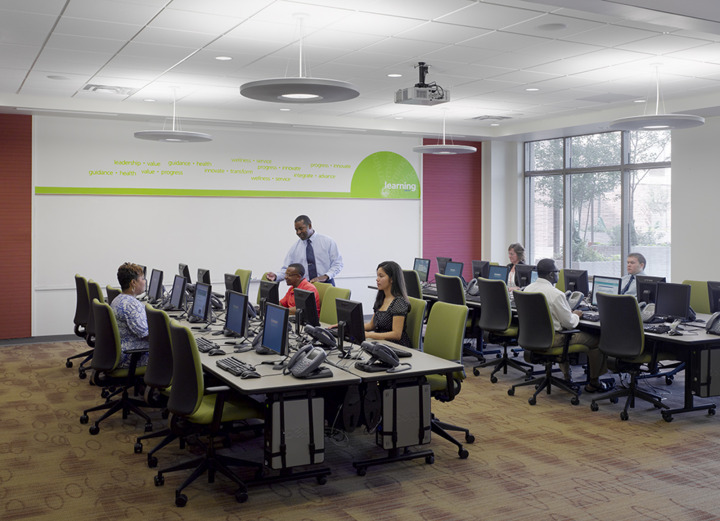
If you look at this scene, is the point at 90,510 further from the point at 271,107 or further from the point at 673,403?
the point at 271,107

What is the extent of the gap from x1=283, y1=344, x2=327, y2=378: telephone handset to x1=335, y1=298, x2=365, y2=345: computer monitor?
574 millimetres

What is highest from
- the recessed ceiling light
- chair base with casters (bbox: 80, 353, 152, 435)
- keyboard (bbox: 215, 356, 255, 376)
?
the recessed ceiling light

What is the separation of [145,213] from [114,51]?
4.24 m

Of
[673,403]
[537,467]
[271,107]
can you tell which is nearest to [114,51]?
[271,107]

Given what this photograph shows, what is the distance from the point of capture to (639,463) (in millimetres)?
5016

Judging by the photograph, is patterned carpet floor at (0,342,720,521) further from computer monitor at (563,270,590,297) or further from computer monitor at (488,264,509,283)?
computer monitor at (488,264,509,283)

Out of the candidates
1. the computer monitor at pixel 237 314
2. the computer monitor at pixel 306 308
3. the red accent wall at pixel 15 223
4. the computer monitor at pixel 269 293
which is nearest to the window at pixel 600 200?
the computer monitor at pixel 269 293

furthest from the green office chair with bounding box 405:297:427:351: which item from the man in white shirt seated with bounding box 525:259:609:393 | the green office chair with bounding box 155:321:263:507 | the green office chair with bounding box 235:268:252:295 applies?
the green office chair with bounding box 235:268:252:295

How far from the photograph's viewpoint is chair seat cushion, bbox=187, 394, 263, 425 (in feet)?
14.3

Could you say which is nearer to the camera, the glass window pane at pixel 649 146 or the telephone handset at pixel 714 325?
the telephone handset at pixel 714 325

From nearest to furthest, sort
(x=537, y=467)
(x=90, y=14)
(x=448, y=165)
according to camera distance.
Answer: (x=537, y=467), (x=90, y=14), (x=448, y=165)

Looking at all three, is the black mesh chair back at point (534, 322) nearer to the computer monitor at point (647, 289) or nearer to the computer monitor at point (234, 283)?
the computer monitor at point (647, 289)

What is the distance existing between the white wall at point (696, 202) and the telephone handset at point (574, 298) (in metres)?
3.17

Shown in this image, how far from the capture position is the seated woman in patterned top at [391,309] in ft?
18.6
